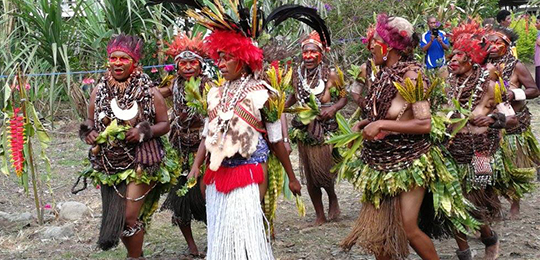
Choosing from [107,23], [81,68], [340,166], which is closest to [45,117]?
[81,68]

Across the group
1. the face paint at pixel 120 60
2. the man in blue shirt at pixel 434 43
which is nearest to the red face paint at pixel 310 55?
the face paint at pixel 120 60

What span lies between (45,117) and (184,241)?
6143 millimetres

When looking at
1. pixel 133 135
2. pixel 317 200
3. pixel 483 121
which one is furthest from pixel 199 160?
pixel 317 200

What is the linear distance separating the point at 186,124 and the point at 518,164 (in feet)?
10.8

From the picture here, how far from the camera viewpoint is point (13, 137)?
682cm

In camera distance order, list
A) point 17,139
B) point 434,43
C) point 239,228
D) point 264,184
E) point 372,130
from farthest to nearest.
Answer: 1. point 434,43
2. point 17,139
3. point 264,184
4. point 239,228
5. point 372,130

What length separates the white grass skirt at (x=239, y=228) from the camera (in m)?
4.68

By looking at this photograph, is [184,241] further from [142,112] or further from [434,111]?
[434,111]

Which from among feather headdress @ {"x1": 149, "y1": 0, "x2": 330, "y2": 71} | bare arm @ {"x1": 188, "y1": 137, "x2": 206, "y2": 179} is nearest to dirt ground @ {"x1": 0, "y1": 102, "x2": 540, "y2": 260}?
bare arm @ {"x1": 188, "y1": 137, "x2": 206, "y2": 179}

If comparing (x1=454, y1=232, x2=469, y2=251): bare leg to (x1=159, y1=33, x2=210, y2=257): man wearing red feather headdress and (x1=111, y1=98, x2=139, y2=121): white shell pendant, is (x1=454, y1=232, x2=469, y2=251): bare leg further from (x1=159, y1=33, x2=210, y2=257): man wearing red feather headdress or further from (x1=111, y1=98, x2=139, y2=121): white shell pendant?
(x1=111, y1=98, x2=139, y2=121): white shell pendant

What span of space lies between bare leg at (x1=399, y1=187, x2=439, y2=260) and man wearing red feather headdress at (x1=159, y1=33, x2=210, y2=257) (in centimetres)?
220

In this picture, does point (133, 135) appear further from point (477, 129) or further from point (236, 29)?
point (477, 129)

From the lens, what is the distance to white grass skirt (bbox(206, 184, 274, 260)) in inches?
184

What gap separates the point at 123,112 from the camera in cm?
541
